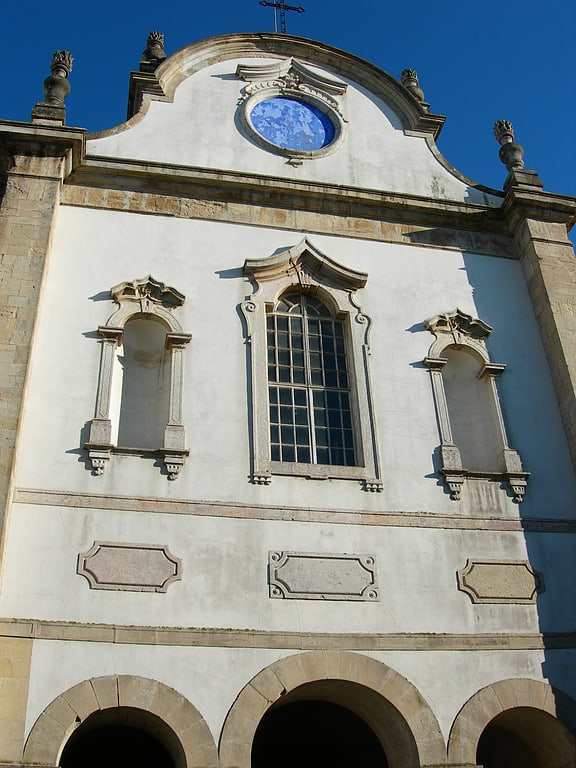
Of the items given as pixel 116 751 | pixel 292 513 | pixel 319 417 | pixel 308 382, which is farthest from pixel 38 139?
pixel 116 751

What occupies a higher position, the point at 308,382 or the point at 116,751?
the point at 308,382

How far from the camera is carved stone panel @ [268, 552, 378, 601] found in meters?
9.83

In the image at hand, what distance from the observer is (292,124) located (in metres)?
14.5

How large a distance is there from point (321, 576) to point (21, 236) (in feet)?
19.2

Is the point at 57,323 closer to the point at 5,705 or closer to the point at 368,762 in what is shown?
the point at 5,705

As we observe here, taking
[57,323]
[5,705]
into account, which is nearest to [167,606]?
[5,705]

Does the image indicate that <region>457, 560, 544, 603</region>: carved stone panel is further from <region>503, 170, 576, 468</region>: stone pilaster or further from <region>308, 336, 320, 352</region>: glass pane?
<region>308, 336, 320, 352</region>: glass pane

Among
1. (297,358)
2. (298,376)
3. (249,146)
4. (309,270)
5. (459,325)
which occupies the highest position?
(249,146)

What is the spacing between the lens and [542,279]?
12836 mm

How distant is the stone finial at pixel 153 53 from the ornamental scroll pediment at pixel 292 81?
1.55 meters

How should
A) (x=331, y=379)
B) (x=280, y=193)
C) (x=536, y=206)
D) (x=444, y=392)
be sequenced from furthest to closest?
(x=536, y=206), (x=280, y=193), (x=444, y=392), (x=331, y=379)

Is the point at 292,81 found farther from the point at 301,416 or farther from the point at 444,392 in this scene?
the point at 301,416

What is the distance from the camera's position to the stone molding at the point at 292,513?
32.2 ft

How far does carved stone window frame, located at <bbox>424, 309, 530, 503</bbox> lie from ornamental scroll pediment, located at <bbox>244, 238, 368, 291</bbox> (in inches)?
49.9
